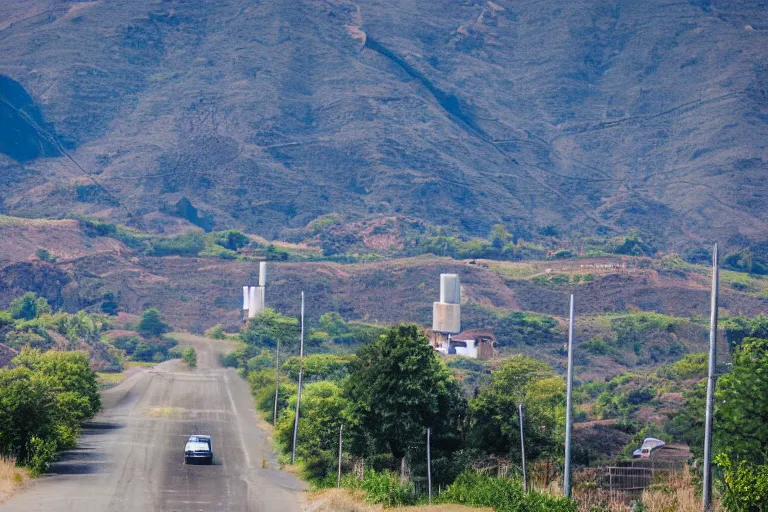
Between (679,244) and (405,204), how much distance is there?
44.5 metres

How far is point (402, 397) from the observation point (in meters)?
42.5

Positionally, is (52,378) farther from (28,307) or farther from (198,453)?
(28,307)

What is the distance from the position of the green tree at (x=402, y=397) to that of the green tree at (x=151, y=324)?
82.7 meters

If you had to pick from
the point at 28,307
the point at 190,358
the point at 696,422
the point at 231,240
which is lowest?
the point at 190,358

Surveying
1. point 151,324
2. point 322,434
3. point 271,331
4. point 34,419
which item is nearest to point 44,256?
point 151,324

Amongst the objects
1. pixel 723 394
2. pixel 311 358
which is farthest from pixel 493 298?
pixel 723 394

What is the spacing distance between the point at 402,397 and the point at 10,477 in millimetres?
13325

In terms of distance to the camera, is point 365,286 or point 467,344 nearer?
point 467,344

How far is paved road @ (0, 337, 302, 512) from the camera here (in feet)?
124

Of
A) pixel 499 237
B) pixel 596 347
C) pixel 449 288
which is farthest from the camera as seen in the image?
pixel 499 237

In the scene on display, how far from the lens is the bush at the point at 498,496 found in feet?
98.0

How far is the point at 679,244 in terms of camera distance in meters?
194

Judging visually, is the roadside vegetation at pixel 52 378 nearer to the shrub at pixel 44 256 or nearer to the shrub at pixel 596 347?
the shrub at pixel 44 256

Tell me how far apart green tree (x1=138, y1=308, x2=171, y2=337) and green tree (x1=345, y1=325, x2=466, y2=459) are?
82.7m
